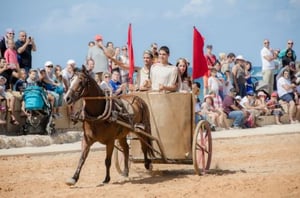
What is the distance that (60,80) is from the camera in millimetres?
17547

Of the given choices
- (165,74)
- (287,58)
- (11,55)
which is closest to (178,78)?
(165,74)

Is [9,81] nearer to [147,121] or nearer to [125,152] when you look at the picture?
[125,152]

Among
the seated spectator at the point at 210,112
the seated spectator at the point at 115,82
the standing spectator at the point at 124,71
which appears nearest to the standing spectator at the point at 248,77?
the seated spectator at the point at 210,112

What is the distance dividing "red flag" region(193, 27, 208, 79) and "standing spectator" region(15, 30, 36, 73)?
6151 mm

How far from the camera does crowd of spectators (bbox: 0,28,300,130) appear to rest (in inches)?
474

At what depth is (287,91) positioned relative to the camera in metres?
23.2

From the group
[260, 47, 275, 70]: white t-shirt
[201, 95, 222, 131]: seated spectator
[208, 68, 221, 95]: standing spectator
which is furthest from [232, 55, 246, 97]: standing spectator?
[201, 95, 222, 131]: seated spectator

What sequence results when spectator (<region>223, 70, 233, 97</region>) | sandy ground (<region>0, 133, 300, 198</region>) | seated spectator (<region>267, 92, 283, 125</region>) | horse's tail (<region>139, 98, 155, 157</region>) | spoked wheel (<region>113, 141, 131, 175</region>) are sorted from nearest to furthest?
sandy ground (<region>0, 133, 300, 198</region>) < horse's tail (<region>139, 98, 155, 157</region>) < spoked wheel (<region>113, 141, 131, 175</region>) < spectator (<region>223, 70, 233, 97</region>) < seated spectator (<region>267, 92, 283, 125</region>)

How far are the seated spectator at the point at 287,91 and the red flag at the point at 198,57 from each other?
11.4 metres

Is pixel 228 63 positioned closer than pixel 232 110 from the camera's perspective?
No

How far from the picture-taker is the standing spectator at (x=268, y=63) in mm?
23016

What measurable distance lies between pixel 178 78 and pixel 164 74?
27 centimetres

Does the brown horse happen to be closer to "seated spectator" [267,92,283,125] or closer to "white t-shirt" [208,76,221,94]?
"white t-shirt" [208,76,221,94]

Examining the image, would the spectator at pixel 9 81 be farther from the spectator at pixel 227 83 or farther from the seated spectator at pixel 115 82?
the spectator at pixel 227 83
